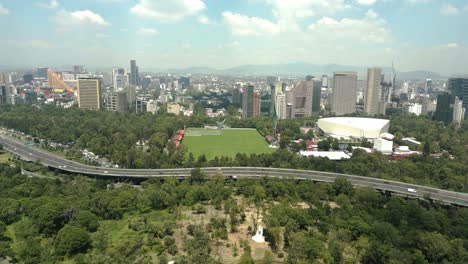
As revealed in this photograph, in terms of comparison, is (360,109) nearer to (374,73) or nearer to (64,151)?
(374,73)

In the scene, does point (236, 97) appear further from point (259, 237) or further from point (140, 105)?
point (259, 237)

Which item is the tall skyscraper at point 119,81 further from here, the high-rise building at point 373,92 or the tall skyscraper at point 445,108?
the tall skyscraper at point 445,108

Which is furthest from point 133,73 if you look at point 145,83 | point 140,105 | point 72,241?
point 72,241

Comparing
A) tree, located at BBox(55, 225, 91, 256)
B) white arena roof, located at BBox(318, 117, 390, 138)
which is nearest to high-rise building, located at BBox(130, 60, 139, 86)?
white arena roof, located at BBox(318, 117, 390, 138)

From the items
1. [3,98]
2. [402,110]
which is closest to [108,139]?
[3,98]

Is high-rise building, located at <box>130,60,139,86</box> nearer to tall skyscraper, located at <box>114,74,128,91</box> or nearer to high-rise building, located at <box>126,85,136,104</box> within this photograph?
tall skyscraper, located at <box>114,74,128,91</box>
